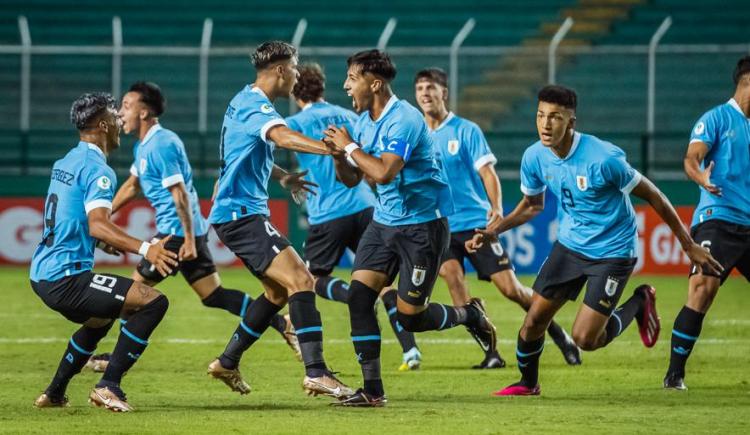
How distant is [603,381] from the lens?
33.0ft

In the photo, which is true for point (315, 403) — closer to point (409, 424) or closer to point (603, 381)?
point (409, 424)

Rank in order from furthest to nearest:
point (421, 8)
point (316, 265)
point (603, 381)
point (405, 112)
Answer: point (421, 8) < point (316, 265) < point (603, 381) < point (405, 112)

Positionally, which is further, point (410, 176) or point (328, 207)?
point (328, 207)

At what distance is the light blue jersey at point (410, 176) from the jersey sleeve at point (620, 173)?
3.61ft


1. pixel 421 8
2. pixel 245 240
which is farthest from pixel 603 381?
pixel 421 8

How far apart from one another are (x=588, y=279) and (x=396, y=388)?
5.26 feet

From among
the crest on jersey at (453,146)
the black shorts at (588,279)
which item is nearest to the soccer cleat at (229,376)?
the black shorts at (588,279)

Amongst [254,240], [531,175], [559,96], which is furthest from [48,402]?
[559,96]

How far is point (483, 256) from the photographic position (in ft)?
37.6

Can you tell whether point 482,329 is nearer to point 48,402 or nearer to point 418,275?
point 418,275

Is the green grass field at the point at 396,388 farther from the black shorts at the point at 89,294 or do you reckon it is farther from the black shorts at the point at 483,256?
the black shorts at the point at 483,256

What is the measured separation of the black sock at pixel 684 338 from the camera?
956 cm

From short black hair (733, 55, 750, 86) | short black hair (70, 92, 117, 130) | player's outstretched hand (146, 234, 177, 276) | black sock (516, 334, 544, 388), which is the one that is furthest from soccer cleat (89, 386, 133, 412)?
short black hair (733, 55, 750, 86)

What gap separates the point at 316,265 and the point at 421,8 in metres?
17.1
